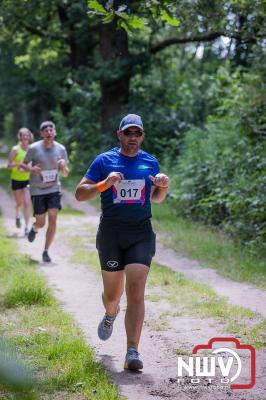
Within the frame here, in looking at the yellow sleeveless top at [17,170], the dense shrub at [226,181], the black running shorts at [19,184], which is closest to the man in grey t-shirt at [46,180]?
the yellow sleeveless top at [17,170]

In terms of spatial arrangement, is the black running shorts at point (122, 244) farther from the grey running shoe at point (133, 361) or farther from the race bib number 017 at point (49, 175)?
the race bib number 017 at point (49, 175)

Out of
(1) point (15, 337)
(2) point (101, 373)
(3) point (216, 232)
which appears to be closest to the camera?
(2) point (101, 373)

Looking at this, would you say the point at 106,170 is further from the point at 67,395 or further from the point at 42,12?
the point at 42,12

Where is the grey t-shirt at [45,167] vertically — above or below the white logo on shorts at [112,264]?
above

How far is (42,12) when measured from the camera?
24.3m

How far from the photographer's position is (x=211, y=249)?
1148cm

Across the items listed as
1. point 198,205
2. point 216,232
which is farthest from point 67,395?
point 198,205

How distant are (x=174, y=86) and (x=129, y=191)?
65.7 ft

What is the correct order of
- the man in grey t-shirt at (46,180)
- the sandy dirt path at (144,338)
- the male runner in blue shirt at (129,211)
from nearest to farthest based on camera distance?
the sandy dirt path at (144,338) < the male runner in blue shirt at (129,211) < the man in grey t-shirt at (46,180)

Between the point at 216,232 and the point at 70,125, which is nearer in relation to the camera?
the point at 216,232

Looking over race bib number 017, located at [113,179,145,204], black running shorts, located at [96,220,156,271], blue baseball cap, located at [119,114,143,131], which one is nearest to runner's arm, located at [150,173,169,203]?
race bib number 017, located at [113,179,145,204]

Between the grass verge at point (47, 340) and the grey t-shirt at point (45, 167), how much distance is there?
165cm

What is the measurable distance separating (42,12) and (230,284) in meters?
18.0

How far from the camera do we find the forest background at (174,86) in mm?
12773
